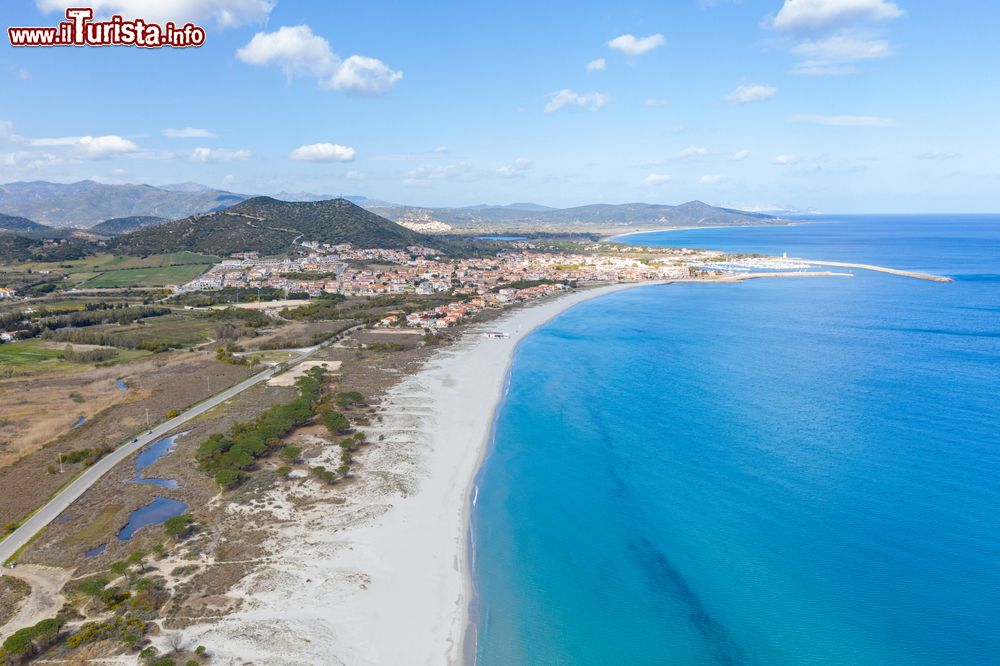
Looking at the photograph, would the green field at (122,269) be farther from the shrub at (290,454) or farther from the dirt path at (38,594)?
the dirt path at (38,594)

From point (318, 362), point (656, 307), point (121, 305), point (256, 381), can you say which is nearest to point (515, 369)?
point (318, 362)

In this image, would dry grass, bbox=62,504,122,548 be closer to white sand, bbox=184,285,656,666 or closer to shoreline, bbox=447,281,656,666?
white sand, bbox=184,285,656,666

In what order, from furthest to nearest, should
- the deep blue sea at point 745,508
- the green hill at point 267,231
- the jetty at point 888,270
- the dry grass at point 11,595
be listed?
the green hill at point 267,231
the jetty at point 888,270
the deep blue sea at point 745,508
the dry grass at point 11,595

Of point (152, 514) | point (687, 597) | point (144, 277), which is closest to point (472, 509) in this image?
point (687, 597)

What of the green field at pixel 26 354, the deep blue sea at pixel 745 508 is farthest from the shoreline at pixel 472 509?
the green field at pixel 26 354

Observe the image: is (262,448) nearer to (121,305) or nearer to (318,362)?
(318,362)

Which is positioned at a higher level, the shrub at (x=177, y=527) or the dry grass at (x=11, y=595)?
the shrub at (x=177, y=527)

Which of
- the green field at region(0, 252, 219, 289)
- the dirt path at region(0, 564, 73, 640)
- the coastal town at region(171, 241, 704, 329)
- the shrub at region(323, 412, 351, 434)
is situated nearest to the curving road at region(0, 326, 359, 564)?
the dirt path at region(0, 564, 73, 640)
